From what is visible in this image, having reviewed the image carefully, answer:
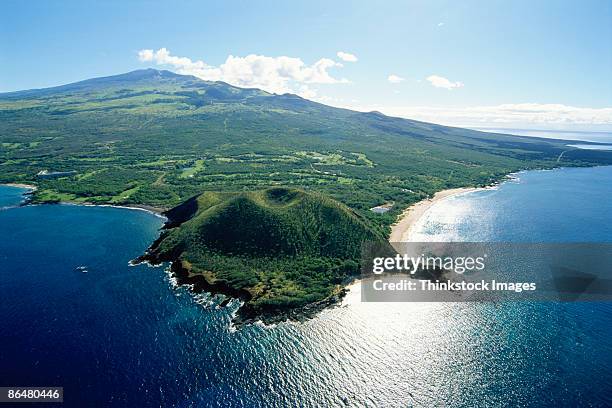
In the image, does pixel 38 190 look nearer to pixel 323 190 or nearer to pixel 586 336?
pixel 323 190

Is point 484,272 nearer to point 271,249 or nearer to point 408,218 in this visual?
point 408,218

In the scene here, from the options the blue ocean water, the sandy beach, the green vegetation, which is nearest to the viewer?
the blue ocean water

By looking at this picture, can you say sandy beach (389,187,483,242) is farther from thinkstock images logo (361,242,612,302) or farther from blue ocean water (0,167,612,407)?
blue ocean water (0,167,612,407)

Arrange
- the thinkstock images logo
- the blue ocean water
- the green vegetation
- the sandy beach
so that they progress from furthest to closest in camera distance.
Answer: the sandy beach, the thinkstock images logo, the green vegetation, the blue ocean water

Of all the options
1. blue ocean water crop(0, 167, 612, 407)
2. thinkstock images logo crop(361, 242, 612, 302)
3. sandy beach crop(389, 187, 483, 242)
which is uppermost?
sandy beach crop(389, 187, 483, 242)

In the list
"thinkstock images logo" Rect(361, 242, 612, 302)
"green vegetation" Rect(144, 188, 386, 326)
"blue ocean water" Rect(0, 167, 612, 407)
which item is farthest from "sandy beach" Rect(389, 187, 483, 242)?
"blue ocean water" Rect(0, 167, 612, 407)

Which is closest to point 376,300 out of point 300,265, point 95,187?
point 300,265

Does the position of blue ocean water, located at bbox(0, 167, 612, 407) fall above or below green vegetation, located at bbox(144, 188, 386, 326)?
below
